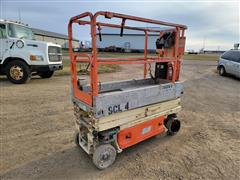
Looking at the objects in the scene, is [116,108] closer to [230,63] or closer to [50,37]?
[230,63]

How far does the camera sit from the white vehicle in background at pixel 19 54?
6.31 meters

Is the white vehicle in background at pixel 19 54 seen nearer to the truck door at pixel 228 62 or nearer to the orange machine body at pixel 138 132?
the orange machine body at pixel 138 132

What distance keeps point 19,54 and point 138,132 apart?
6133mm

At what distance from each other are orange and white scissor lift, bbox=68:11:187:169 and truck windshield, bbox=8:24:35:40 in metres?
5.46

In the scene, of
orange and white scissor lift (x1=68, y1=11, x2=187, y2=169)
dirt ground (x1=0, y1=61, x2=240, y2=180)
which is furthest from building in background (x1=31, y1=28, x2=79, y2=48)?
orange and white scissor lift (x1=68, y1=11, x2=187, y2=169)

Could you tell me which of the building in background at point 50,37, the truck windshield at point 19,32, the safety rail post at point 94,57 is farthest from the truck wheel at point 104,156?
the building in background at point 50,37

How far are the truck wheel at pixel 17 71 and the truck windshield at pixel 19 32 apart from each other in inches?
42.4

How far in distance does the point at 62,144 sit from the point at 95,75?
1.55 m

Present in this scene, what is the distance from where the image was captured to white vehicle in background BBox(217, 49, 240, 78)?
28.8ft

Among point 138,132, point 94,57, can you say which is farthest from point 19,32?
point 138,132

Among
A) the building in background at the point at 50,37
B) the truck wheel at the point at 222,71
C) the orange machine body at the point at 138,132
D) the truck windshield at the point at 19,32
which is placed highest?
the building in background at the point at 50,37

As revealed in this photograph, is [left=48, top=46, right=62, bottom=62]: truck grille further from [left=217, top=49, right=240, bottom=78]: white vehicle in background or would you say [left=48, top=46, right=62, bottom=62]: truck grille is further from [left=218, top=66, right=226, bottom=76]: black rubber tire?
[left=218, top=66, right=226, bottom=76]: black rubber tire

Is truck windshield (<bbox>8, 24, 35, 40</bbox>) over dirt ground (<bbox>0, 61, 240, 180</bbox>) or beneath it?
over

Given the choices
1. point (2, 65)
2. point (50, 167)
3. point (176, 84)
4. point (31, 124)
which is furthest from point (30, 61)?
point (176, 84)
